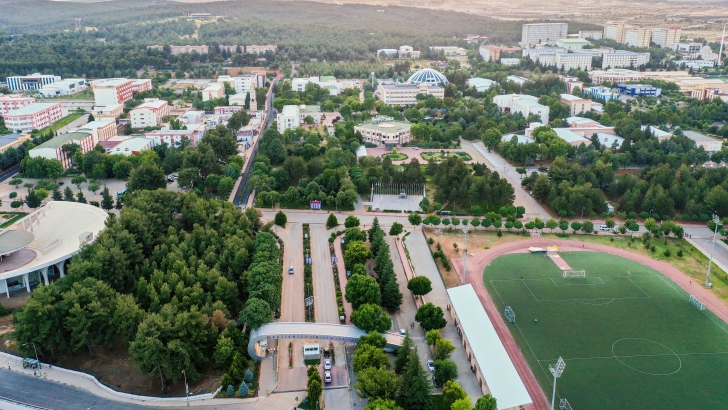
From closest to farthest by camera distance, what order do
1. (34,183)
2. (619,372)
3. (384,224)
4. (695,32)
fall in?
(619,372) < (384,224) < (34,183) < (695,32)

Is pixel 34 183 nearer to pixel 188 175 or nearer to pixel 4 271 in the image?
pixel 188 175

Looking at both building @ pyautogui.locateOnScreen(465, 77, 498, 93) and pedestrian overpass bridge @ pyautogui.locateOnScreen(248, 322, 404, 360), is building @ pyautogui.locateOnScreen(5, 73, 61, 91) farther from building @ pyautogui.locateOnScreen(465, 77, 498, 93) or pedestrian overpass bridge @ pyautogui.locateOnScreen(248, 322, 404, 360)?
pedestrian overpass bridge @ pyautogui.locateOnScreen(248, 322, 404, 360)

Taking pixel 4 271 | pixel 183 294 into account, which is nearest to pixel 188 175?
pixel 4 271

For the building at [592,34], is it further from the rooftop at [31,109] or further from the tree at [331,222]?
the tree at [331,222]

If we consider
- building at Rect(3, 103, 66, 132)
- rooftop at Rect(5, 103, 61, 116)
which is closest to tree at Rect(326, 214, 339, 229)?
building at Rect(3, 103, 66, 132)

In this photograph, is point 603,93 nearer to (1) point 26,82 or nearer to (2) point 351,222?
(2) point 351,222

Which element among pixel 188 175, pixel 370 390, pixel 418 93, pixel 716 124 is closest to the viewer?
pixel 370 390

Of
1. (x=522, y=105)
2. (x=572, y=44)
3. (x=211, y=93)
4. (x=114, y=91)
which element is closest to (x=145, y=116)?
(x=114, y=91)
